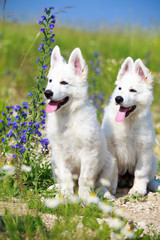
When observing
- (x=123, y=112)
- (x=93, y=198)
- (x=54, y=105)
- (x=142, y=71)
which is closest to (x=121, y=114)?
(x=123, y=112)

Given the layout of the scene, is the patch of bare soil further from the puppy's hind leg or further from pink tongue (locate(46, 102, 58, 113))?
pink tongue (locate(46, 102, 58, 113))

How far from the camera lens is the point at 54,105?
3611 millimetres

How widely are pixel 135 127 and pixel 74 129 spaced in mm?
895

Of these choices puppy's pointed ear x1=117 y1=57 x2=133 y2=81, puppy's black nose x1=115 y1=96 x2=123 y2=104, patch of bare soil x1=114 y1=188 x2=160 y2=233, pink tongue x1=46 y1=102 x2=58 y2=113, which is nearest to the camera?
patch of bare soil x1=114 y1=188 x2=160 y2=233

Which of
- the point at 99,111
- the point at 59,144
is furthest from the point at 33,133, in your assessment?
the point at 99,111

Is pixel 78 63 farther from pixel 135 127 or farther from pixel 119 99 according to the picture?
pixel 135 127

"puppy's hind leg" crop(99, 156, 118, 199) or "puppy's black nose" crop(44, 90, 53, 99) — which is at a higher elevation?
"puppy's black nose" crop(44, 90, 53, 99)

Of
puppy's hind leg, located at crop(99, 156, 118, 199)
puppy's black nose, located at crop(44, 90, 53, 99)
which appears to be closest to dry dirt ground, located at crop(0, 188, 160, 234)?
puppy's hind leg, located at crop(99, 156, 118, 199)

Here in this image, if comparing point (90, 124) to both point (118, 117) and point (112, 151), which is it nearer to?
point (118, 117)

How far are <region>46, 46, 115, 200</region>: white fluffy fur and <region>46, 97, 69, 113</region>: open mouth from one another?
49mm

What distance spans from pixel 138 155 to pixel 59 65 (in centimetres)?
156

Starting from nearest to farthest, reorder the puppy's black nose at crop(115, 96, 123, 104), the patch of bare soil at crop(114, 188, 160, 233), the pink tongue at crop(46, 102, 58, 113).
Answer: the patch of bare soil at crop(114, 188, 160, 233)
the pink tongue at crop(46, 102, 58, 113)
the puppy's black nose at crop(115, 96, 123, 104)

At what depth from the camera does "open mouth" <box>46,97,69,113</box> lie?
357cm

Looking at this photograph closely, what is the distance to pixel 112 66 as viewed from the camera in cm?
628
